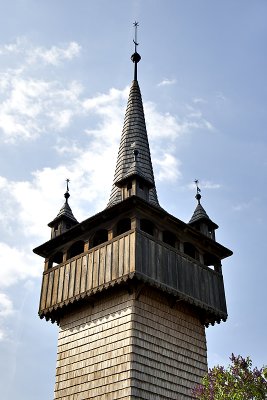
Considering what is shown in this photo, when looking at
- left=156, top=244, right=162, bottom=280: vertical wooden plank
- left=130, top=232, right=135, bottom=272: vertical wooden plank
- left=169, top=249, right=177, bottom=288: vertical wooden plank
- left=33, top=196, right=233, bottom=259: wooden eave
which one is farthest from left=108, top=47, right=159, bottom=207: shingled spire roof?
left=130, top=232, right=135, bottom=272: vertical wooden plank

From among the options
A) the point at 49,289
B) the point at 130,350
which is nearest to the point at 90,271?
the point at 49,289

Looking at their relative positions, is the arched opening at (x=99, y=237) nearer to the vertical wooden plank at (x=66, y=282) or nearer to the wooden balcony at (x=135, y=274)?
the wooden balcony at (x=135, y=274)

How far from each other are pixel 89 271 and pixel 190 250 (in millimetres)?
4403

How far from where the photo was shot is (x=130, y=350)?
16.3 m

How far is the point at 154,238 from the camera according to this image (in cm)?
1845

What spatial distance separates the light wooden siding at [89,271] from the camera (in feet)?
58.2

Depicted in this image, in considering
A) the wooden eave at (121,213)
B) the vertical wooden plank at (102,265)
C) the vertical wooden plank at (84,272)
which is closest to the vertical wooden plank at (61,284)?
the vertical wooden plank at (84,272)

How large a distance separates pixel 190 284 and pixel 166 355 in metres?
2.60

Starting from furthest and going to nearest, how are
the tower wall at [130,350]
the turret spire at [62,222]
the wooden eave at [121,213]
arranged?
the turret spire at [62,222], the wooden eave at [121,213], the tower wall at [130,350]

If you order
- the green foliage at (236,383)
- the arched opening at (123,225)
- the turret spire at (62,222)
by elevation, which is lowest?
the green foliage at (236,383)

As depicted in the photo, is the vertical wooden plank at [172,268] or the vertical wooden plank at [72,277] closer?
the vertical wooden plank at [172,268]

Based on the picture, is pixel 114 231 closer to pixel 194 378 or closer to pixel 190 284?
pixel 190 284

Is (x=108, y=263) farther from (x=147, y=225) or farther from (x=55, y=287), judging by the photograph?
(x=55, y=287)

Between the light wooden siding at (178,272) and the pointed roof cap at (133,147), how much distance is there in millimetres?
3371
